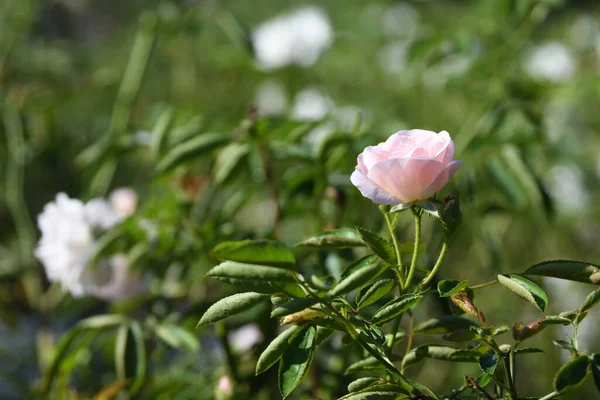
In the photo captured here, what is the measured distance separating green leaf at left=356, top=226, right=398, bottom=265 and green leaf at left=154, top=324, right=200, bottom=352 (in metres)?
0.32

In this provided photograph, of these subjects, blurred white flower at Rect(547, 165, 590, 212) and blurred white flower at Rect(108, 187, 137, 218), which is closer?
blurred white flower at Rect(108, 187, 137, 218)

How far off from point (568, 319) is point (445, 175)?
4.8 inches

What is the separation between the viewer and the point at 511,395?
46cm

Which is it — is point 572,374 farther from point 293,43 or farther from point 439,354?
point 293,43

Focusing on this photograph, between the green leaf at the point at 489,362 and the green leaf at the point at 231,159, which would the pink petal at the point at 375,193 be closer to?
the green leaf at the point at 489,362

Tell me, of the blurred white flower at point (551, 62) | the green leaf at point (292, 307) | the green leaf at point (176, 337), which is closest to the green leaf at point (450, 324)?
the green leaf at point (292, 307)

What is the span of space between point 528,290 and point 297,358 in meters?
0.16

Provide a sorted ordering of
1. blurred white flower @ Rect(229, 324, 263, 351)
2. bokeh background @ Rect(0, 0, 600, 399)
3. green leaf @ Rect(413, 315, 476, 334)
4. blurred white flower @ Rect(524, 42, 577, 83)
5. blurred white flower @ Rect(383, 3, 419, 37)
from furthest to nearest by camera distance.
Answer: blurred white flower @ Rect(383, 3, 419, 37)
blurred white flower @ Rect(524, 42, 577, 83)
blurred white flower @ Rect(229, 324, 263, 351)
bokeh background @ Rect(0, 0, 600, 399)
green leaf @ Rect(413, 315, 476, 334)

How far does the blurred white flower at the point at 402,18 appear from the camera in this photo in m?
3.02

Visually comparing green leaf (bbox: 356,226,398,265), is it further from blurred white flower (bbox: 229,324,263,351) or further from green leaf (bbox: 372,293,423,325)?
blurred white flower (bbox: 229,324,263,351)

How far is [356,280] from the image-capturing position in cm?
47

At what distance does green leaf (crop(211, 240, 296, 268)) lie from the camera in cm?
41

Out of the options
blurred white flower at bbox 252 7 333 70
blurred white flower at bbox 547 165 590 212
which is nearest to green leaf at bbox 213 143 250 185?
blurred white flower at bbox 252 7 333 70

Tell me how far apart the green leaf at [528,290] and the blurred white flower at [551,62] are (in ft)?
6.09
